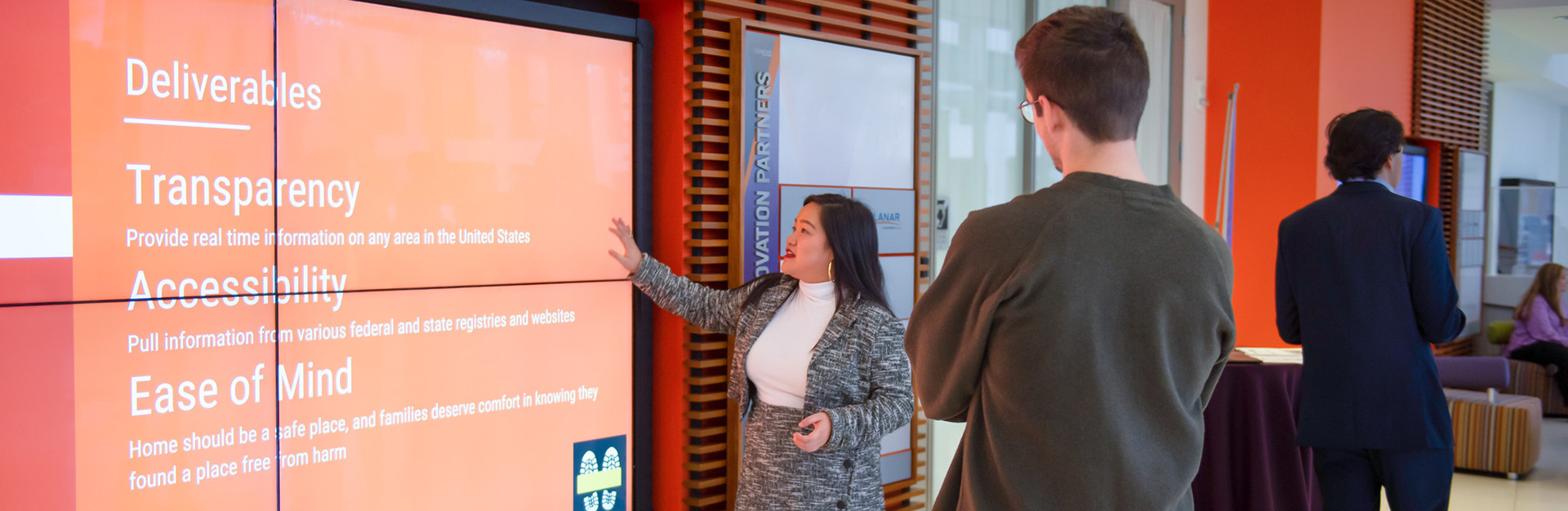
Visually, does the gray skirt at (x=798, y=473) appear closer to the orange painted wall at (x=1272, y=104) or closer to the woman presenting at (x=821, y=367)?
the woman presenting at (x=821, y=367)

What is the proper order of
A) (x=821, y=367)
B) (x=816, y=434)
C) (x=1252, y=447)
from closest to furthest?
1. (x=816, y=434)
2. (x=821, y=367)
3. (x=1252, y=447)

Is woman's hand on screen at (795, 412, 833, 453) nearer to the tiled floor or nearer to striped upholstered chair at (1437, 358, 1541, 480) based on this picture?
the tiled floor

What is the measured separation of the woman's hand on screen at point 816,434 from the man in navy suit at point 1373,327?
184 cm

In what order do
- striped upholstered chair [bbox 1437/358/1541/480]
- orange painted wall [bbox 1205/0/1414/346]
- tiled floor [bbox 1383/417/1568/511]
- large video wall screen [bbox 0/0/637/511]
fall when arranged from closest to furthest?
large video wall screen [bbox 0/0/637/511] → tiled floor [bbox 1383/417/1568/511] → striped upholstered chair [bbox 1437/358/1541/480] → orange painted wall [bbox 1205/0/1414/346]

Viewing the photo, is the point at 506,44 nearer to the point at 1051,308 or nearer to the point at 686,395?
the point at 686,395

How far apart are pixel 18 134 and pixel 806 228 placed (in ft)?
7.06

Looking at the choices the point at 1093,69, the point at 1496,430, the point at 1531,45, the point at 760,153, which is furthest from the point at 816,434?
the point at 1531,45

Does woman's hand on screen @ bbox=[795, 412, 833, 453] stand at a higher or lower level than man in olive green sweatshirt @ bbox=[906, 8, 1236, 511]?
lower

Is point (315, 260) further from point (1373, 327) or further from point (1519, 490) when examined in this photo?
point (1519, 490)

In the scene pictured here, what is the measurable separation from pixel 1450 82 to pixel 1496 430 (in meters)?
4.24

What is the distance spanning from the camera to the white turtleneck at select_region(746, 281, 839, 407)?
10.3 feet

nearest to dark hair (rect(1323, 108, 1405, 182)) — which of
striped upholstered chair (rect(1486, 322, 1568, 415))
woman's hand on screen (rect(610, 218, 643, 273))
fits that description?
woman's hand on screen (rect(610, 218, 643, 273))

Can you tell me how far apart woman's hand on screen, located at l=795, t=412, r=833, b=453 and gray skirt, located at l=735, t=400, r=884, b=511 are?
0.19 meters

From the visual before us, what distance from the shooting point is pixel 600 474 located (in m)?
3.68
